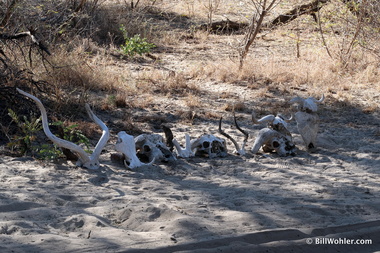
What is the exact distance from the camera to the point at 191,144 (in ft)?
21.2

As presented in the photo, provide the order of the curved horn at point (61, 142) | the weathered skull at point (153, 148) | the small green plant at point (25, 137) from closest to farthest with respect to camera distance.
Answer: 1. the curved horn at point (61, 142)
2. the small green plant at point (25, 137)
3. the weathered skull at point (153, 148)

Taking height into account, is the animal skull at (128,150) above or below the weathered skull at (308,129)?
below

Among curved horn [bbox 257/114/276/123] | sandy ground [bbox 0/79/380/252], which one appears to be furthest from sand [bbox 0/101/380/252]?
curved horn [bbox 257/114/276/123]

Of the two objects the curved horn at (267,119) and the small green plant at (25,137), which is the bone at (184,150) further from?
the small green plant at (25,137)

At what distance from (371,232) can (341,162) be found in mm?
2077

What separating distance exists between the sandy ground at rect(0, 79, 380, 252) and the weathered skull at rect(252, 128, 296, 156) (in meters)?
→ 0.10

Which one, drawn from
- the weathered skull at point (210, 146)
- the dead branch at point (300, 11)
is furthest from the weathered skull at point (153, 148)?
the dead branch at point (300, 11)

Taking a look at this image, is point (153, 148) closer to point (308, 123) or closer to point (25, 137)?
point (25, 137)

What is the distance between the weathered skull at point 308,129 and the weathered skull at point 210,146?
3.31 feet

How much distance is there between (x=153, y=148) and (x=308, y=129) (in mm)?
1935

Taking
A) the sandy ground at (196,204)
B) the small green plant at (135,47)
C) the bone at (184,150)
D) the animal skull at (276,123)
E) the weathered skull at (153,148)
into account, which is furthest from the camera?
the small green plant at (135,47)

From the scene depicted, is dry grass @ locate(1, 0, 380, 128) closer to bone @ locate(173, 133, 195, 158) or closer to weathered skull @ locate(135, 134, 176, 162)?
weathered skull @ locate(135, 134, 176, 162)

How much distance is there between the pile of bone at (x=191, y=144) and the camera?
5.76 metres

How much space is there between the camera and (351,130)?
25.0 feet
